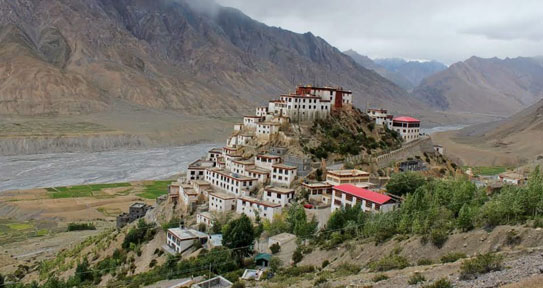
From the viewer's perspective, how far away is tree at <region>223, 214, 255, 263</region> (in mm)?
34656

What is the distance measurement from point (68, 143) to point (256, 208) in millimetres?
96462

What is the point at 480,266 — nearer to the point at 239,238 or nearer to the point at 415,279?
the point at 415,279

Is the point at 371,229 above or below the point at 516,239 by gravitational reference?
below

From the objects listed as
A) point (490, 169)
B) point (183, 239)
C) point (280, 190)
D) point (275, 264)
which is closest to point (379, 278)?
point (275, 264)

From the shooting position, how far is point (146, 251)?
140 feet

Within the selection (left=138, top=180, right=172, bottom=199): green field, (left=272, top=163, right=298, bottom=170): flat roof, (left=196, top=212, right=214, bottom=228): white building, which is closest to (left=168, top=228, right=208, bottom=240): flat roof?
(left=196, top=212, right=214, bottom=228): white building

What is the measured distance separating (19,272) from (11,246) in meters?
8.49

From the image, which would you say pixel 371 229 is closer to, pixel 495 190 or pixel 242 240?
pixel 242 240

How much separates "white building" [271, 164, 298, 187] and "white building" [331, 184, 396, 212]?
6.60 m

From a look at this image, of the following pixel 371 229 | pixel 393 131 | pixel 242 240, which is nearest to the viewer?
pixel 371 229

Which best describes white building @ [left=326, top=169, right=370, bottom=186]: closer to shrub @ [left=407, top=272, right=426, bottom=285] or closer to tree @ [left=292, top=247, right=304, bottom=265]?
tree @ [left=292, top=247, right=304, bottom=265]

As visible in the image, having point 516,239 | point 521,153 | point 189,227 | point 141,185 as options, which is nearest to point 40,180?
point 141,185

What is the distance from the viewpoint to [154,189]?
85625 mm

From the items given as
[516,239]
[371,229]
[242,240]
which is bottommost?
[242,240]
